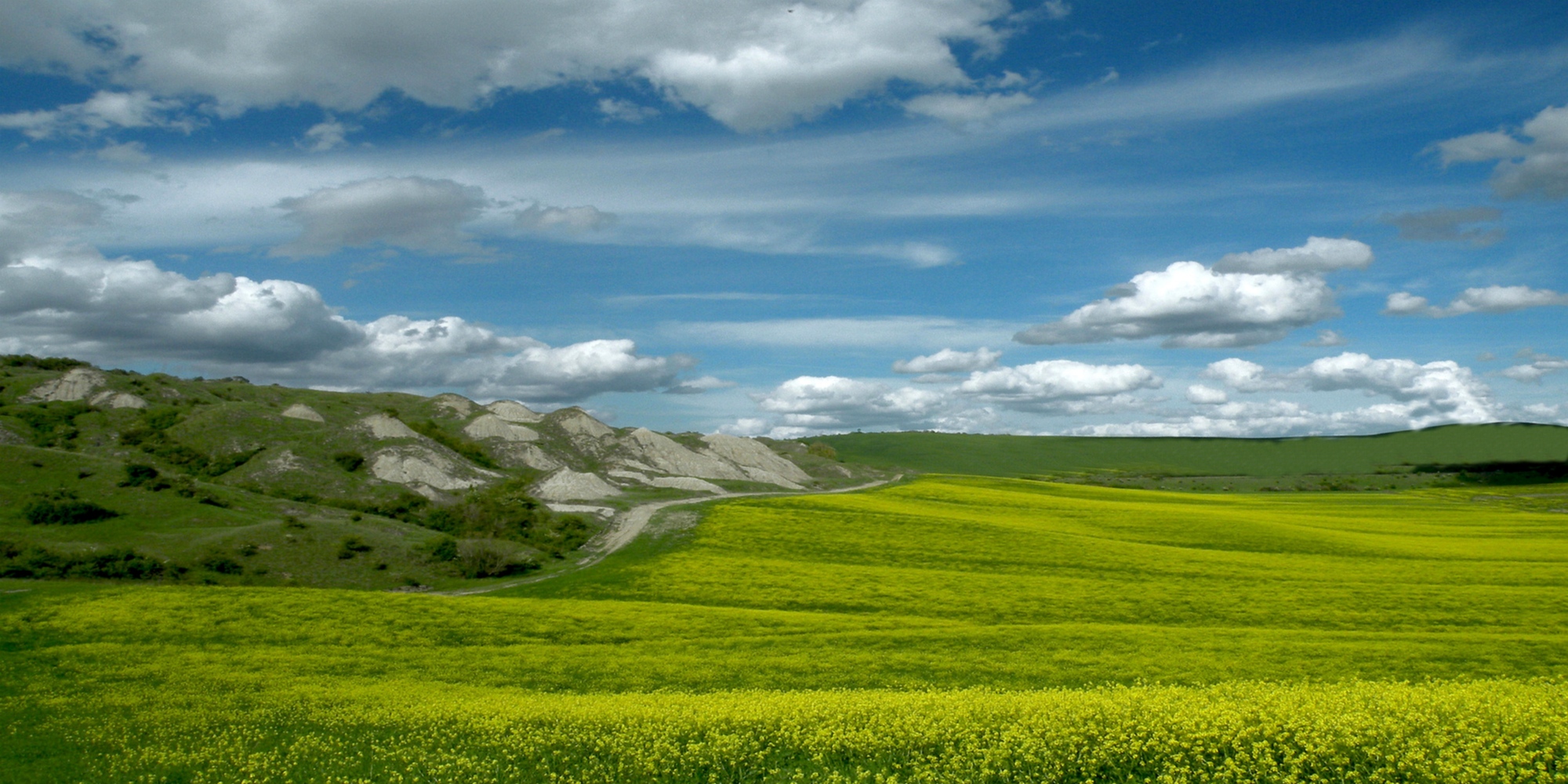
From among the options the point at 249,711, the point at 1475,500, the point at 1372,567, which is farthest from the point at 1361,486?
the point at 249,711

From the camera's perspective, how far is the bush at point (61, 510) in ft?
202

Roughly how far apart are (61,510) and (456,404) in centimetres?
9609

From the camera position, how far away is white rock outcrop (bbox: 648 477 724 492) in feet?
358

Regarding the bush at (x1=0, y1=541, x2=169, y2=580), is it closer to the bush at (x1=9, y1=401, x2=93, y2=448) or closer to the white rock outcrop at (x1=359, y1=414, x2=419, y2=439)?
the white rock outcrop at (x1=359, y1=414, x2=419, y2=439)

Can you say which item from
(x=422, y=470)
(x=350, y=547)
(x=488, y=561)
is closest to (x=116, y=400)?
(x=422, y=470)

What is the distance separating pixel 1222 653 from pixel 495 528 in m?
61.9

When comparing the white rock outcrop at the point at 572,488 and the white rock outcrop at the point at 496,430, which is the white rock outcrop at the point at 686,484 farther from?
the white rock outcrop at the point at 496,430

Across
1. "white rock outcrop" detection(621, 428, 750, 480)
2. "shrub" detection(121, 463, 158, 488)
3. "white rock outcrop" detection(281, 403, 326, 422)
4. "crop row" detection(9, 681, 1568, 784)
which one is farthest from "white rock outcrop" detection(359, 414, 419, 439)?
"crop row" detection(9, 681, 1568, 784)

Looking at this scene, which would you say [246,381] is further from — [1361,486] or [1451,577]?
[1361,486]

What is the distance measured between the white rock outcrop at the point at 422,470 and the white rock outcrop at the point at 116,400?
60243 mm

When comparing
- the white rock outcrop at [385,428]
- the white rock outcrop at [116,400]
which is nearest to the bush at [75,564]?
the white rock outcrop at [385,428]

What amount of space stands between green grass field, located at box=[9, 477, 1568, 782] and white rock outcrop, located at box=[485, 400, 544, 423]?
93006 millimetres

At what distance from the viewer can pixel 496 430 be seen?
133625 millimetres

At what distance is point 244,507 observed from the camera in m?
70.9
